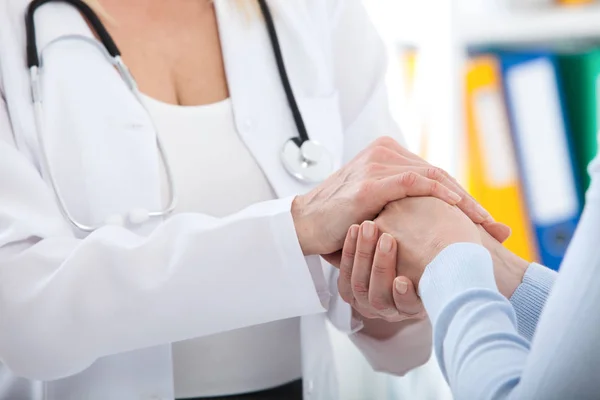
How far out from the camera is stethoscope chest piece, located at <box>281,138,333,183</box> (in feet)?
3.21

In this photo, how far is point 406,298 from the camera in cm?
77

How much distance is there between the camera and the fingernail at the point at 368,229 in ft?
2.64

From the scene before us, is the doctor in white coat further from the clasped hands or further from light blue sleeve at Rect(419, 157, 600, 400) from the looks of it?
light blue sleeve at Rect(419, 157, 600, 400)

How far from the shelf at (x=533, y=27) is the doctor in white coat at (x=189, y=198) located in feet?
1.67

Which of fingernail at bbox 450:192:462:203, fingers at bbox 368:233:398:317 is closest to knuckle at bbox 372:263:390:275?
fingers at bbox 368:233:398:317

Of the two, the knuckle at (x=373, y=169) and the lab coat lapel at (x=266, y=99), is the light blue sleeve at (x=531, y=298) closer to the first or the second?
the knuckle at (x=373, y=169)

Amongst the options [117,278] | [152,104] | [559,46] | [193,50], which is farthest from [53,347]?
[559,46]

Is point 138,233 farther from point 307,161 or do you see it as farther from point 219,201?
point 307,161

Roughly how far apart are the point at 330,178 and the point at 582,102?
0.85 metres

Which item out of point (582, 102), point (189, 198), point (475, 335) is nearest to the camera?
point (475, 335)

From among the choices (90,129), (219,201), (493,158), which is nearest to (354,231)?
(219,201)

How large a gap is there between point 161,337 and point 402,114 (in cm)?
97

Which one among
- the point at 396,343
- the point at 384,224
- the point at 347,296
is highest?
the point at 384,224

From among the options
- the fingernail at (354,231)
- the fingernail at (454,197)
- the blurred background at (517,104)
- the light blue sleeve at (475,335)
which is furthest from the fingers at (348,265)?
the blurred background at (517,104)
